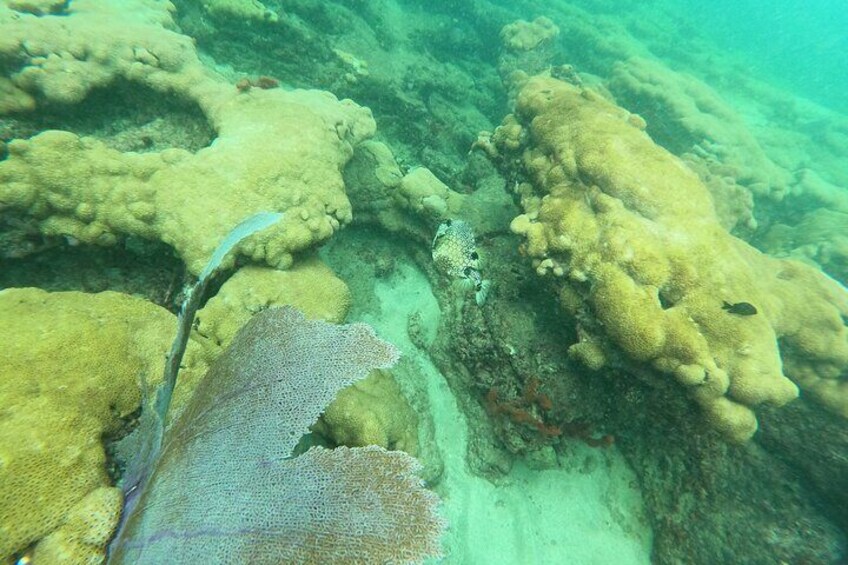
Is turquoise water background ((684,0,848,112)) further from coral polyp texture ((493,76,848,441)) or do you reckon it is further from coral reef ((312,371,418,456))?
coral reef ((312,371,418,456))

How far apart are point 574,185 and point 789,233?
23.8 ft

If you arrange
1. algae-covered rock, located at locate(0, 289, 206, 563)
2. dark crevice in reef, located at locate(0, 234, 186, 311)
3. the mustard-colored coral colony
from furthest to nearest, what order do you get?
dark crevice in reef, located at locate(0, 234, 186, 311), the mustard-colored coral colony, algae-covered rock, located at locate(0, 289, 206, 563)

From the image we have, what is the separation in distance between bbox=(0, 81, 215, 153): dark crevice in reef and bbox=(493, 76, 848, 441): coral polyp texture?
4047 millimetres

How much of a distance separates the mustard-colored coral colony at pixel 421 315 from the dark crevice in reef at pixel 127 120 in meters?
0.03

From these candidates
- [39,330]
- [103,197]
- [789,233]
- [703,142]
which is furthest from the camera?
[703,142]

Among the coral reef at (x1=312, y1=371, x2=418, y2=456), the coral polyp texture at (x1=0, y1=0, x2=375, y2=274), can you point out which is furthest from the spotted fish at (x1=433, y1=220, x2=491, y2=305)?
the coral reef at (x1=312, y1=371, x2=418, y2=456)

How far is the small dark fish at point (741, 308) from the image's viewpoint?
3205 millimetres

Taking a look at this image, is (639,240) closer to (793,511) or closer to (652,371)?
(652,371)

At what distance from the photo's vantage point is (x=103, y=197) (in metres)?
3.21

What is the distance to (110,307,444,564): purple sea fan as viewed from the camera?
152cm

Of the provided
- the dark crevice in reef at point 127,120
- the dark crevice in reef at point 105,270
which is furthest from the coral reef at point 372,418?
the dark crevice in reef at point 127,120

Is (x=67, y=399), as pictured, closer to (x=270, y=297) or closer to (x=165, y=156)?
(x=270, y=297)

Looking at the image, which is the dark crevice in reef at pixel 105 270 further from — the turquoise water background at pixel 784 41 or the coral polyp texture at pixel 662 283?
the turquoise water background at pixel 784 41

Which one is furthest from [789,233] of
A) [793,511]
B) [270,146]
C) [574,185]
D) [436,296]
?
[270,146]
